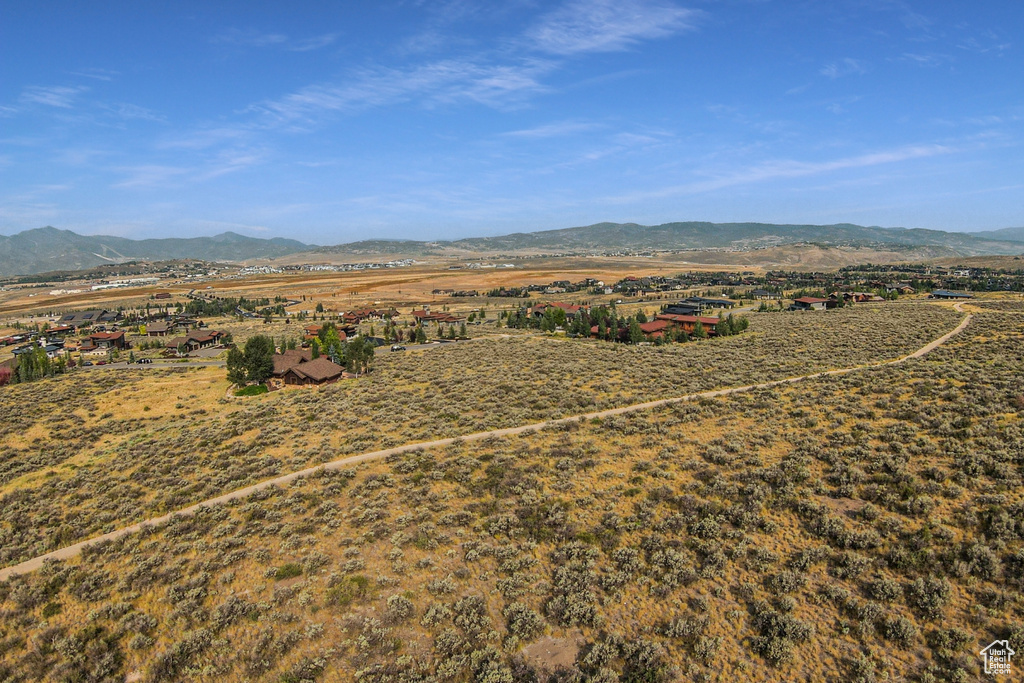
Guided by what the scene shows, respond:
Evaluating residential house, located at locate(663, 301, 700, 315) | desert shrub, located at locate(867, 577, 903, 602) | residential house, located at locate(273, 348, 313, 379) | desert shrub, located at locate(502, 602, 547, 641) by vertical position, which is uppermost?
residential house, located at locate(663, 301, 700, 315)

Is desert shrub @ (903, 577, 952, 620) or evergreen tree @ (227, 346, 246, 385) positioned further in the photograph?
evergreen tree @ (227, 346, 246, 385)

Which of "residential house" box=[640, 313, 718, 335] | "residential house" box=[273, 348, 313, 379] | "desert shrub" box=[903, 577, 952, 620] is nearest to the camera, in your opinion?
"desert shrub" box=[903, 577, 952, 620]

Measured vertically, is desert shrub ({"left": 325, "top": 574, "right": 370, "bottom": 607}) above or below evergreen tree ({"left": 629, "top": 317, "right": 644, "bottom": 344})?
below

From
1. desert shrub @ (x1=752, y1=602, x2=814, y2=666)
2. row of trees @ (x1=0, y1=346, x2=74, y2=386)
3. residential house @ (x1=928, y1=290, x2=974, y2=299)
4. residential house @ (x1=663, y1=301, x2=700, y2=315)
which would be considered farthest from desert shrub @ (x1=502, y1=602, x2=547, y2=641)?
residential house @ (x1=928, y1=290, x2=974, y2=299)

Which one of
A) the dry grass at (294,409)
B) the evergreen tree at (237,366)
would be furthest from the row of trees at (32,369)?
the evergreen tree at (237,366)

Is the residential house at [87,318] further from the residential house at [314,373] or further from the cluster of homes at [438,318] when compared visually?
the residential house at [314,373]

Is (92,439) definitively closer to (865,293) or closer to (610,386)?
(610,386)

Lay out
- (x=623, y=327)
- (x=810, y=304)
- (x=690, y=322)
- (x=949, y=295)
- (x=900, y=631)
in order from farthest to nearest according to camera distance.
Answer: (x=949, y=295), (x=810, y=304), (x=690, y=322), (x=623, y=327), (x=900, y=631)

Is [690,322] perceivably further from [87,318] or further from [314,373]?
[87,318]

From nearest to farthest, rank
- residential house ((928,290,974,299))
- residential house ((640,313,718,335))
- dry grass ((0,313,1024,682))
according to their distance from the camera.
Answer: dry grass ((0,313,1024,682)) → residential house ((640,313,718,335)) → residential house ((928,290,974,299))

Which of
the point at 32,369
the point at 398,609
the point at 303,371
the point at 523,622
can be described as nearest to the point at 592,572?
the point at 523,622

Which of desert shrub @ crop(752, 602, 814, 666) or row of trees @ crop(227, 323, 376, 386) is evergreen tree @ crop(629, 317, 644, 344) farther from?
desert shrub @ crop(752, 602, 814, 666)

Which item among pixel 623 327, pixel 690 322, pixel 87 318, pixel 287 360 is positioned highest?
pixel 87 318
